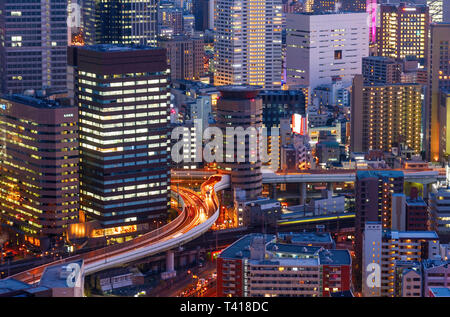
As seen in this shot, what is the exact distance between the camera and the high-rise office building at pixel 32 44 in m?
44.5

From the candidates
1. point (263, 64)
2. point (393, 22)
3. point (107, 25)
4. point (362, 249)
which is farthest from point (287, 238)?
point (393, 22)

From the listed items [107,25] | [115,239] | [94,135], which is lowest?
[115,239]

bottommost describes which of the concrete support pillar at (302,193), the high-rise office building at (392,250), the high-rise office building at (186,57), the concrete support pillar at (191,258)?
the concrete support pillar at (191,258)

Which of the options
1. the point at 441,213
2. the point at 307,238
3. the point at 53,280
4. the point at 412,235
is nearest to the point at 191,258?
the point at 307,238

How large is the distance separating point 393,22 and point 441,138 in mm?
24480

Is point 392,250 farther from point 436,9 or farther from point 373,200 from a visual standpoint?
point 436,9

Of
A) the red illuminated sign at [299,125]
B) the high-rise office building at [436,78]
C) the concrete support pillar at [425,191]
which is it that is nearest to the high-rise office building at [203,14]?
the high-rise office building at [436,78]

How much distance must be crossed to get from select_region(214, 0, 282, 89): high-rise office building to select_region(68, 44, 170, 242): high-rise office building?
27.8 m

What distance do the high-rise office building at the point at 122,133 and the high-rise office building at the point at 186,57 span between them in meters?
29.5

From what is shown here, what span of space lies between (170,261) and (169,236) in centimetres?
139

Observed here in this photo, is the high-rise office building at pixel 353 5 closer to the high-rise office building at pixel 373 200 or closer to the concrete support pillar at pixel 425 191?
the concrete support pillar at pixel 425 191

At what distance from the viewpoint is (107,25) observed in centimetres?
5225

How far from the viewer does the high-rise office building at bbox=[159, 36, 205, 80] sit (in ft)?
200
